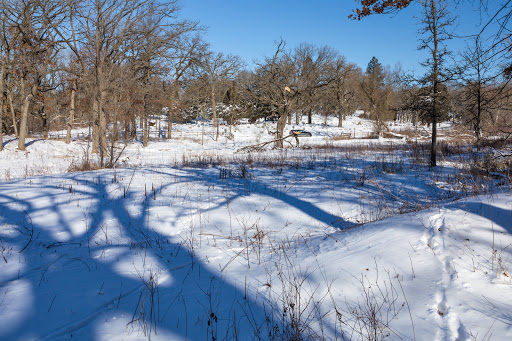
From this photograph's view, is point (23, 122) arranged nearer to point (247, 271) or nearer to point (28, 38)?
point (28, 38)

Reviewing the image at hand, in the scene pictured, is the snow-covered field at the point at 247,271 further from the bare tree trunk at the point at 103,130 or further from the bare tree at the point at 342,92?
the bare tree at the point at 342,92

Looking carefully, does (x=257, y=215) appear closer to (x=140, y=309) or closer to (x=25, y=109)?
(x=140, y=309)

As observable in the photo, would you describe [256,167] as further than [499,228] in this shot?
Yes

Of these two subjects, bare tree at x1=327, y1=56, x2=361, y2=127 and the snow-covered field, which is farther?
bare tree at x1=327, y1=56, x2=361, y2=127

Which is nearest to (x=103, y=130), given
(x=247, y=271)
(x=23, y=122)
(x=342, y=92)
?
(x=247, y=271)

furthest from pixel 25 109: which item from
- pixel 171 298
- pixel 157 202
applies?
pixel 171 298

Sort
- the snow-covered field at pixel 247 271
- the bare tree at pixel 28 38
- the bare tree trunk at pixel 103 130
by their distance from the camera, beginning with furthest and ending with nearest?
the bare tree at pixel 28 38
the bare tree trunk at pixel 103 130
the snow-covered field at pixel 247 271

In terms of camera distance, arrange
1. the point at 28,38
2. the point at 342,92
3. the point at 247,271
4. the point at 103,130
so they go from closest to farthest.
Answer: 1. the point at 247,271
2. the point at 103,130
3. the point at 28,38
4. the point at 342,92

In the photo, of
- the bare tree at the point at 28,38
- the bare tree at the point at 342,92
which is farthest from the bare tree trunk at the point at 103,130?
the bare tree at the point at 342,92

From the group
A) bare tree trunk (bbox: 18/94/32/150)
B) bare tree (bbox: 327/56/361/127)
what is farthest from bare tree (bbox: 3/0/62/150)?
bare tree (bbox: 327/56/361/127)

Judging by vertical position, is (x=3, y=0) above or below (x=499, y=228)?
above

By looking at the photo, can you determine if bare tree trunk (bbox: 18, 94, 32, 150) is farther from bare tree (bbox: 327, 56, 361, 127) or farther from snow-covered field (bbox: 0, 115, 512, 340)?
bare tree (bbox: 327, 56, 361, 127)

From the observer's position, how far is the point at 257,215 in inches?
192

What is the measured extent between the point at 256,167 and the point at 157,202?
5247 mm
